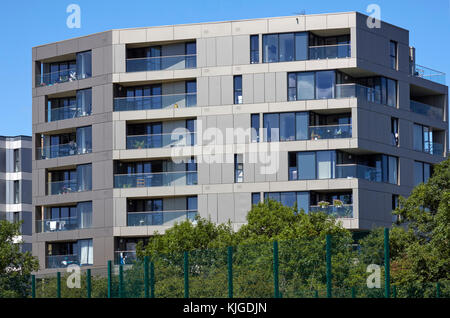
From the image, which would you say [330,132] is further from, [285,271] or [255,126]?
[285,271]

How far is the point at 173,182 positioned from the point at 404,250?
24846mm

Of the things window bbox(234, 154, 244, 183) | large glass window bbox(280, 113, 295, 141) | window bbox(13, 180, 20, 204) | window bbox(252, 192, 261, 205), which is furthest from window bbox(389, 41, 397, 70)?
window bbox(13, 180, 20, 204)

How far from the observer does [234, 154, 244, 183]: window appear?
2601 inches

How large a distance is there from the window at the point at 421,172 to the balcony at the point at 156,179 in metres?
15.8

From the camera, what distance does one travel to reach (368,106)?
216ft

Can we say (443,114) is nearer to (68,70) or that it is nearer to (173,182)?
(173,182)

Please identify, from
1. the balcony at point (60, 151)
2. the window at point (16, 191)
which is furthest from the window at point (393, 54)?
the window at point (16, 191)

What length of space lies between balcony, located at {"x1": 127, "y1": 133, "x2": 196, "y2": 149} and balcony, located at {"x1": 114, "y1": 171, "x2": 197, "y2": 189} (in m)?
1.94

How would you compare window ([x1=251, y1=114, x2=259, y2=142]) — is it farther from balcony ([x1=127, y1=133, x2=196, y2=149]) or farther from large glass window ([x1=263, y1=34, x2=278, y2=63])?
balcony ([x1=127, y1=133, x2=196, y2=149])

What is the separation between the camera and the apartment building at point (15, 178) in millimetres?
96188

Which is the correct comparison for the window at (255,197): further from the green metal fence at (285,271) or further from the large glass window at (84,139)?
the green metal fence at (285,271)

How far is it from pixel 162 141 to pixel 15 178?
33.0m

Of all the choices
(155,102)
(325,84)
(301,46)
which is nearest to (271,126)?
(325,84)
